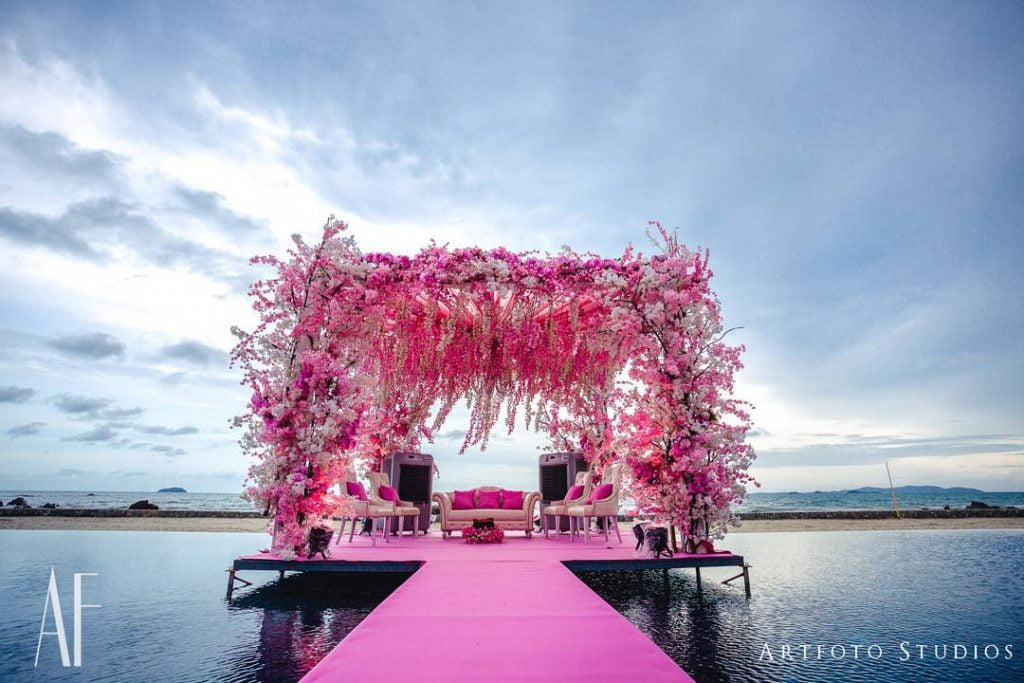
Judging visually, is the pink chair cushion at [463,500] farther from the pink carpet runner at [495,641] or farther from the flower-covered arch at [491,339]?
the pink carpet runner at [495,641]

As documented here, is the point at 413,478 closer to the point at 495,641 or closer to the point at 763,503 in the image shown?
the point at 495,641

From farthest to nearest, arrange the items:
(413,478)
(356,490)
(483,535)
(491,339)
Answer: (413,478) < (356,490) < (483,535) < (491,339)

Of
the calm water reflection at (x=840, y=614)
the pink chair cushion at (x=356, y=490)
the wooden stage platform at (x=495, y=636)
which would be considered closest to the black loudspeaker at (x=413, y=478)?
the pink chair cushion at (x=356, y=490)

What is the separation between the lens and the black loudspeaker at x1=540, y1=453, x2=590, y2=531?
33.6 ft

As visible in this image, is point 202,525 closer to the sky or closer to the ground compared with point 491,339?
closer to the ground

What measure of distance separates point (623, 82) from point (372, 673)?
846cm

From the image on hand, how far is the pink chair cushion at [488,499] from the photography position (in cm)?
973

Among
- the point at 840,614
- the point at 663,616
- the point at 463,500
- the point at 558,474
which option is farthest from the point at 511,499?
the point at 840,614

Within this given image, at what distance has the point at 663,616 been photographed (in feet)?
15.7

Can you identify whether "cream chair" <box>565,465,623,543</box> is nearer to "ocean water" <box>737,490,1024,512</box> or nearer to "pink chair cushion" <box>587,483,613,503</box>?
"pink chair cushion" <box>587,483,613,503</box>

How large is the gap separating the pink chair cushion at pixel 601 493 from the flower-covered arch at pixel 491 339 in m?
1.57

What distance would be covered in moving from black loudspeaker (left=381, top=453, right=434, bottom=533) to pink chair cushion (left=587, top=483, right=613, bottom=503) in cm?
422

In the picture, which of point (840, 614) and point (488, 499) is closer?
point (840, 614)

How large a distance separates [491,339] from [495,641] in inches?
180
